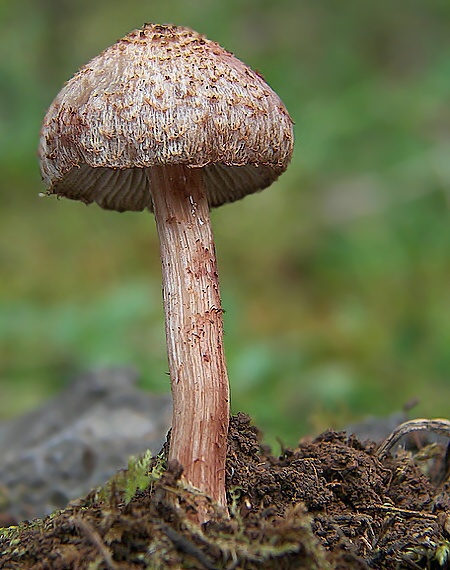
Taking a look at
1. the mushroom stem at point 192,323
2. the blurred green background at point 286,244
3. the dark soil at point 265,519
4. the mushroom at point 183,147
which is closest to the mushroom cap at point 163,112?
the mushroom at point 183,147

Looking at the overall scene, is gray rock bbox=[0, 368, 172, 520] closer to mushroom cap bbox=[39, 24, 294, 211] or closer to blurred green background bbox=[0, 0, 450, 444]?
blurred green background bbox=[0, 0, 450, 444]

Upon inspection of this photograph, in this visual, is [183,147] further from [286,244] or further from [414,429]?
[286,244]

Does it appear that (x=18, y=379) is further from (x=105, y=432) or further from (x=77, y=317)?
(x=105, y=432)

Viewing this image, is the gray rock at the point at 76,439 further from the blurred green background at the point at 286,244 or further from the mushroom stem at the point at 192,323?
the mushroom stem at the point at 192,323

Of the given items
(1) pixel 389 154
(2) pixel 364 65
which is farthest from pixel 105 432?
(2) pixel 364 65

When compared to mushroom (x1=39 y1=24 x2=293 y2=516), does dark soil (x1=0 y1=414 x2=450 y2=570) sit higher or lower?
lower

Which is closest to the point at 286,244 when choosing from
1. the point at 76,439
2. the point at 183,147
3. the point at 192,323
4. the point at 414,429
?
the point at 76,439

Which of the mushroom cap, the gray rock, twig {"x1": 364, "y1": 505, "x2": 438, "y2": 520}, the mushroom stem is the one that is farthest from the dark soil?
the gray rock
